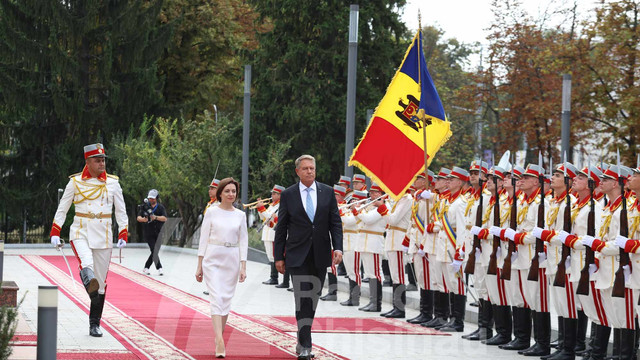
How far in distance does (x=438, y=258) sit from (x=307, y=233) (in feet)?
11.4

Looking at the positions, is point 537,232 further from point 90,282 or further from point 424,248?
point 90,282

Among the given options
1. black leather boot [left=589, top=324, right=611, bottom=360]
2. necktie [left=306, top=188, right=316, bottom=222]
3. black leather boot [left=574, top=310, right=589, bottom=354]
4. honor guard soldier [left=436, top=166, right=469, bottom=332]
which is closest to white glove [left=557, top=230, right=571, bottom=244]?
black leather boot [left=589, top=324, right=611, bottom=360]

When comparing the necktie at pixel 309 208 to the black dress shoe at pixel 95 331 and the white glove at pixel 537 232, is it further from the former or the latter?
the black dress shoe at pixel 95 331

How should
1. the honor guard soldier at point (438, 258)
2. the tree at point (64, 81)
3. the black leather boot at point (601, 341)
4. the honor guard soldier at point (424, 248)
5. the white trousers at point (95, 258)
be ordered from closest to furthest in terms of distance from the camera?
the black leather boot at point (601, 341), the white trousers at point (95, 258), the honor guard soldier at point (438, 258), the honor guard soldier at point (424, 248), the tree at point (64, 81)

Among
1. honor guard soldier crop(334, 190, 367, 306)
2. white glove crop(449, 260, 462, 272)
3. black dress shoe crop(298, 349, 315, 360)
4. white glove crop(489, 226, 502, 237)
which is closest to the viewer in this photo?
black dress shoe crop(298, 349, 315, 360)

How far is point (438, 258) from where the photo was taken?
14312mm

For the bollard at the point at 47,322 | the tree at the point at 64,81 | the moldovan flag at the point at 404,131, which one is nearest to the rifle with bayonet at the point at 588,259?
the moldovan flag at the point at 404,131

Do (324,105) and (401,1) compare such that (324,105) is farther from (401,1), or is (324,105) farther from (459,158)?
(459,158)

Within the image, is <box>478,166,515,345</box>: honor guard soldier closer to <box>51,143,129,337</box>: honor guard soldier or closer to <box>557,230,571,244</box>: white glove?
<box>557,230,571,244</box>: white glove

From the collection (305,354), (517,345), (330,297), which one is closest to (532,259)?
(517,345)

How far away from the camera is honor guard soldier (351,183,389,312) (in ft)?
54.3

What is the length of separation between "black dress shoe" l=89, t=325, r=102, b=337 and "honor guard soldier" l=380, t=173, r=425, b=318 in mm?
4865

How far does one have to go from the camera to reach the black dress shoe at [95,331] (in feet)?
40.3

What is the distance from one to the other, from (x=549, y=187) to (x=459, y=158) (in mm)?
40287
